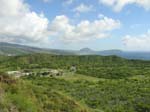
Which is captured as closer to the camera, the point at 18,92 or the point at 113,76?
the point at 18,92

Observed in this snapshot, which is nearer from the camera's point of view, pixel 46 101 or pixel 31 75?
pixel 46 101

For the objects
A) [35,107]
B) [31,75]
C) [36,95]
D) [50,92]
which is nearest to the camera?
[35,107]

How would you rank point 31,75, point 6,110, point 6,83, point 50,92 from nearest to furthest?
1. point 6,110
2. point 6,83
3. point 50,92
4. point 31,75

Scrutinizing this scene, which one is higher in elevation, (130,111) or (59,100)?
(59,100)

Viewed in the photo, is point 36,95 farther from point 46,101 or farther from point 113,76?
point 113,76

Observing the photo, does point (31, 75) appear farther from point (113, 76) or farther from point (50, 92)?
point (50, 92)

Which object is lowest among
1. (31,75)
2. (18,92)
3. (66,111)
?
(31,75)

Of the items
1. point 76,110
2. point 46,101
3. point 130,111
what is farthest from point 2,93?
point 130,111

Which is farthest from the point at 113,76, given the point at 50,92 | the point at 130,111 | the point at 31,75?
the point at 50,92

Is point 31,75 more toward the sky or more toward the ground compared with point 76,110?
more toward the ground
